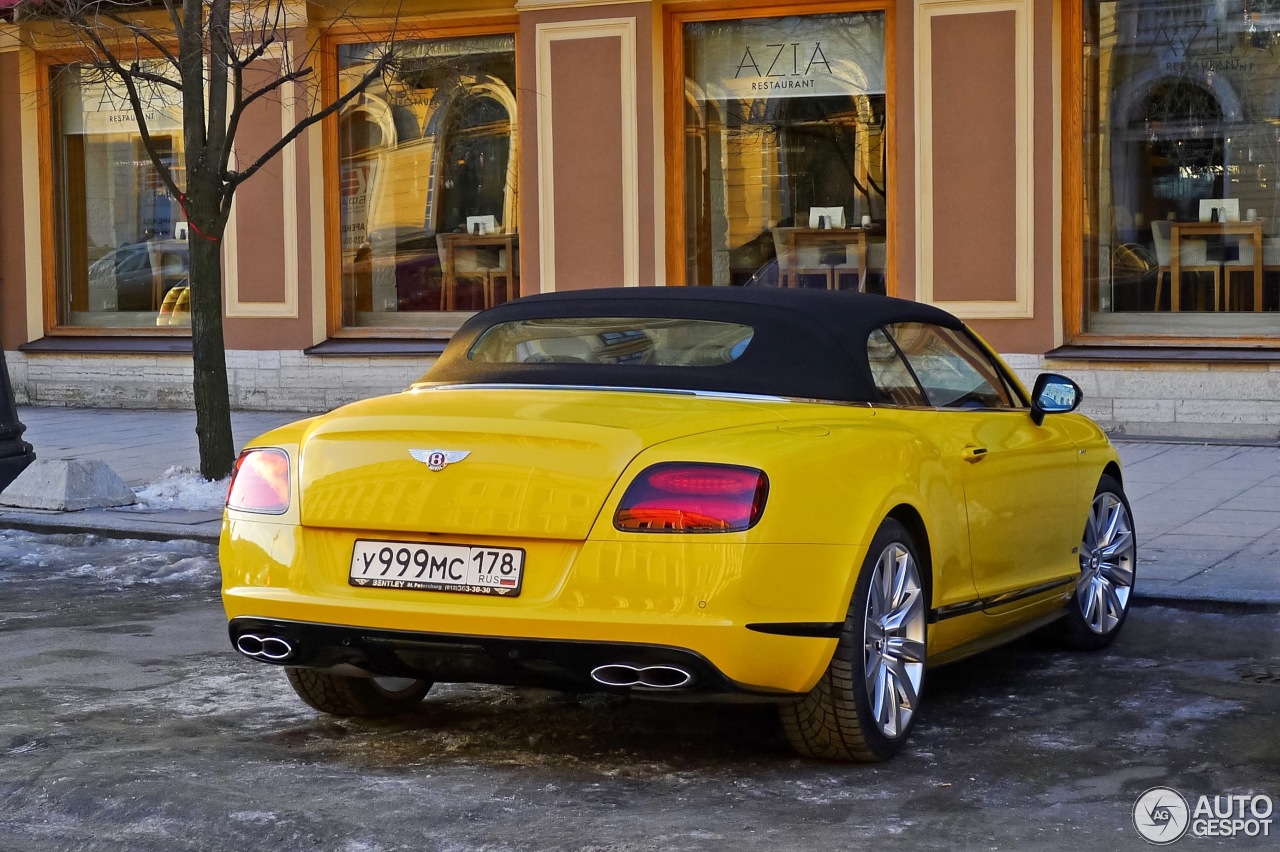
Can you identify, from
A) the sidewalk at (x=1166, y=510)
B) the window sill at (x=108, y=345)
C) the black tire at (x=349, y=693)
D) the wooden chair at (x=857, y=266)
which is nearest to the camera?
the black tire at (x=349, y=693)

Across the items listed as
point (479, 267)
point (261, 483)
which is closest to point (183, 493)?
point (479, 267)

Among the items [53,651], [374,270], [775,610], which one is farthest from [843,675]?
[374,270]

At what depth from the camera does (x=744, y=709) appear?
5.54 metres

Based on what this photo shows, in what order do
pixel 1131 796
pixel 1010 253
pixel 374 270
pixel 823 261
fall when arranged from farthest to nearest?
pixel 374 270, pixel 823 261, pixel 1010 253, pixel 1131 796

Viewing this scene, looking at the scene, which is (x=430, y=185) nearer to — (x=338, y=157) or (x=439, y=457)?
(x=338, y=157)

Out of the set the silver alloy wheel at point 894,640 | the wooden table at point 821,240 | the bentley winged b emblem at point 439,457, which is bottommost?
the silver alloy wheel at point 894,640

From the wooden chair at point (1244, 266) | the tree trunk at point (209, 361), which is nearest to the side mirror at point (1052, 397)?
the tree trunk at point (209, 361)

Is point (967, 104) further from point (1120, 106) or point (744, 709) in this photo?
point (744, 709)

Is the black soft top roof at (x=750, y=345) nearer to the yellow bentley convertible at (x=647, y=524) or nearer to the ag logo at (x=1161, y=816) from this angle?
the yellow bentley convertible at (x=647, y=524)

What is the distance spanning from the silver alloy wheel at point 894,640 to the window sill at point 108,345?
1308 centimetres

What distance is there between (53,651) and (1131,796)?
12.9ft

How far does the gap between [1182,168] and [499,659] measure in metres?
11.0

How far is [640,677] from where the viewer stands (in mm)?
4465

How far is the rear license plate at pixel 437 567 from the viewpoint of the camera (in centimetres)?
452
